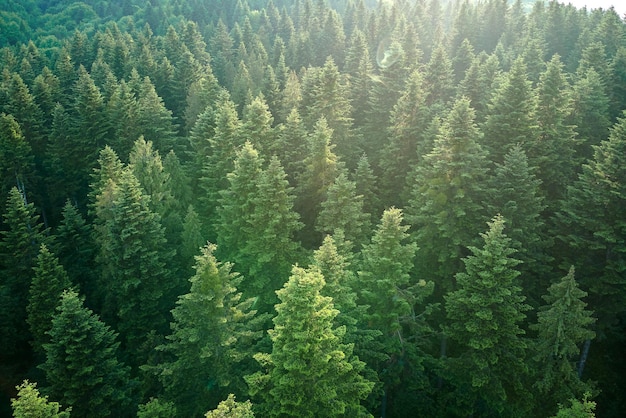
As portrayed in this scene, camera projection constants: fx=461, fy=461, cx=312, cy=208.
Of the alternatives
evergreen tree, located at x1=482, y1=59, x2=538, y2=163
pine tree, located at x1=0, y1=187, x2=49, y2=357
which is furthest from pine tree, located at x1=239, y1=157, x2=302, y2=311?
pine tree, located at x1=0, y1=187, x2=49, y2=357

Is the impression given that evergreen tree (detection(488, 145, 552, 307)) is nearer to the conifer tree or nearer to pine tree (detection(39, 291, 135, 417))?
the conifer tree

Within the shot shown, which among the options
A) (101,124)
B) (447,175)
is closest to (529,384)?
(447,175)

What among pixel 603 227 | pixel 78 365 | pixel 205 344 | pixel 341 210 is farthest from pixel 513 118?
pixel 78 365

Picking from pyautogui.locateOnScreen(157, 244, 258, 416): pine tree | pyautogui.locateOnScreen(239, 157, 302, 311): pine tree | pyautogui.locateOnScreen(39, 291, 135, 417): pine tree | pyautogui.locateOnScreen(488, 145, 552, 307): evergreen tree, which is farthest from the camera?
pyautogui.locateOnScreen(239, 157, 302, 311): pine tree

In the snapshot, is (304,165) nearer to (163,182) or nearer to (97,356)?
(163,182)

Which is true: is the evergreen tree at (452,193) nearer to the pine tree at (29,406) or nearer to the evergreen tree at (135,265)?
the evergreen tree at (135,265)
